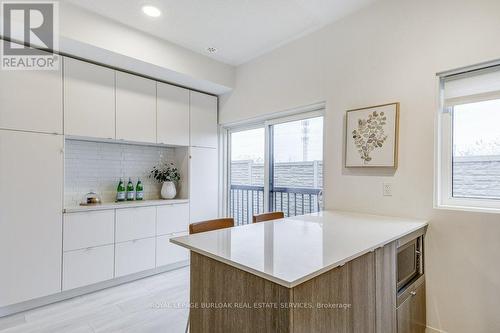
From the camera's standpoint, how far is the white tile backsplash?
297 cm

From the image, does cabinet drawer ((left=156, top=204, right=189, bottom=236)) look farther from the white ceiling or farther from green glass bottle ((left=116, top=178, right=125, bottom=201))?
the white ceiling

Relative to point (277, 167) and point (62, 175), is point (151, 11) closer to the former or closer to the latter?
point (62, 175)

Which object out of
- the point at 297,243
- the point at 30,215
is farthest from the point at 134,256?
the point at 297,243

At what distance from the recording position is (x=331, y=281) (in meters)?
1.16

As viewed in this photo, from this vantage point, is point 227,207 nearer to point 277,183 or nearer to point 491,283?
point 277,183

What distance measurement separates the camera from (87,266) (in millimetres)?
2646

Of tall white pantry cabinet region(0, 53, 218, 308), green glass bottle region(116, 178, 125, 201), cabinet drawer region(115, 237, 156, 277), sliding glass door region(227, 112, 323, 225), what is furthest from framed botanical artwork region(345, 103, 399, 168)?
green glass bottle region(116, 178, 125, 201)

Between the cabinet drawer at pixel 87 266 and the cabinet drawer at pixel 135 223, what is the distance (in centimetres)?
19

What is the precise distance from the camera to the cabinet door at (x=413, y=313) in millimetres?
1652

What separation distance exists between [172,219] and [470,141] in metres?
3.08

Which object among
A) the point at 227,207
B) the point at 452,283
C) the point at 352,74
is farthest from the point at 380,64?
the point at 227,207

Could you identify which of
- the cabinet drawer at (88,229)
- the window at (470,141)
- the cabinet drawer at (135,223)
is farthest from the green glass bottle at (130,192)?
the window at (470,141)

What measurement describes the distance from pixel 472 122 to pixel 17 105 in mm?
3684

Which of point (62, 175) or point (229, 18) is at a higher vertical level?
point (229, 18)
